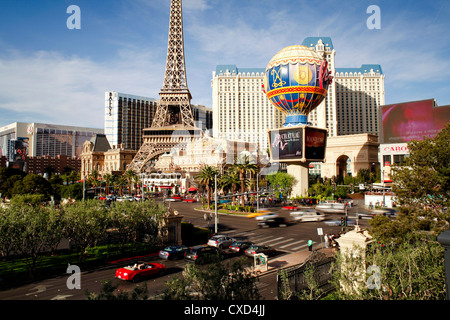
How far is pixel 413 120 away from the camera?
223 feet

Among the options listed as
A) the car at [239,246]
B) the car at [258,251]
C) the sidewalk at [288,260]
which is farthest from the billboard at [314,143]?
the car at [258,251]

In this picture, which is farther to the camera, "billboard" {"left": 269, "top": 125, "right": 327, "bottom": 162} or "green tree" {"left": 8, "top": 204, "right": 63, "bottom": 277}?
"billboard" {"left": 269, "top": 125, "right": 327, "bottom": 162}

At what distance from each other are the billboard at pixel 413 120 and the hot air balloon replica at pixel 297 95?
23.0 m

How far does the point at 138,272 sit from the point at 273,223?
2354cm

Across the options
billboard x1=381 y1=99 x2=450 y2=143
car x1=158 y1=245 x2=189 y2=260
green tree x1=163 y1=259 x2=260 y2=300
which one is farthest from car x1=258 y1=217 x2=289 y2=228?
billboard x1=381 y1=99 x2=450 y2=143

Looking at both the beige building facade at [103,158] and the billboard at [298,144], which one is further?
the beige building facade at [103,158]

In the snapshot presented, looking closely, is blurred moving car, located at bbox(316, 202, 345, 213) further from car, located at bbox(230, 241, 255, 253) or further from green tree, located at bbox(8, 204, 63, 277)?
green tree, located at bbox(8, 204, 63, 277)

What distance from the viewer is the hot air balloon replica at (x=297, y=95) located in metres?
55.6

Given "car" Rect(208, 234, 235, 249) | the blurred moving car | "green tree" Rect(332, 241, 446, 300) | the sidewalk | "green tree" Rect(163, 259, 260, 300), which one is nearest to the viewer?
"green tree" Rect(163, 259, 260, 300)

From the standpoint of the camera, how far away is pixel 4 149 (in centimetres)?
18450

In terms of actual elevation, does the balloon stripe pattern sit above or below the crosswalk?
above

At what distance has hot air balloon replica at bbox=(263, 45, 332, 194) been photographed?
2188 inches

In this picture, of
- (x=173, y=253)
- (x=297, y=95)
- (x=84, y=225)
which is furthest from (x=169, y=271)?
(x=297, y=95)

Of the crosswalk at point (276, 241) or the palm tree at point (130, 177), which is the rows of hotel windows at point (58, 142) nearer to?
the palm tree at point (130, 177)
